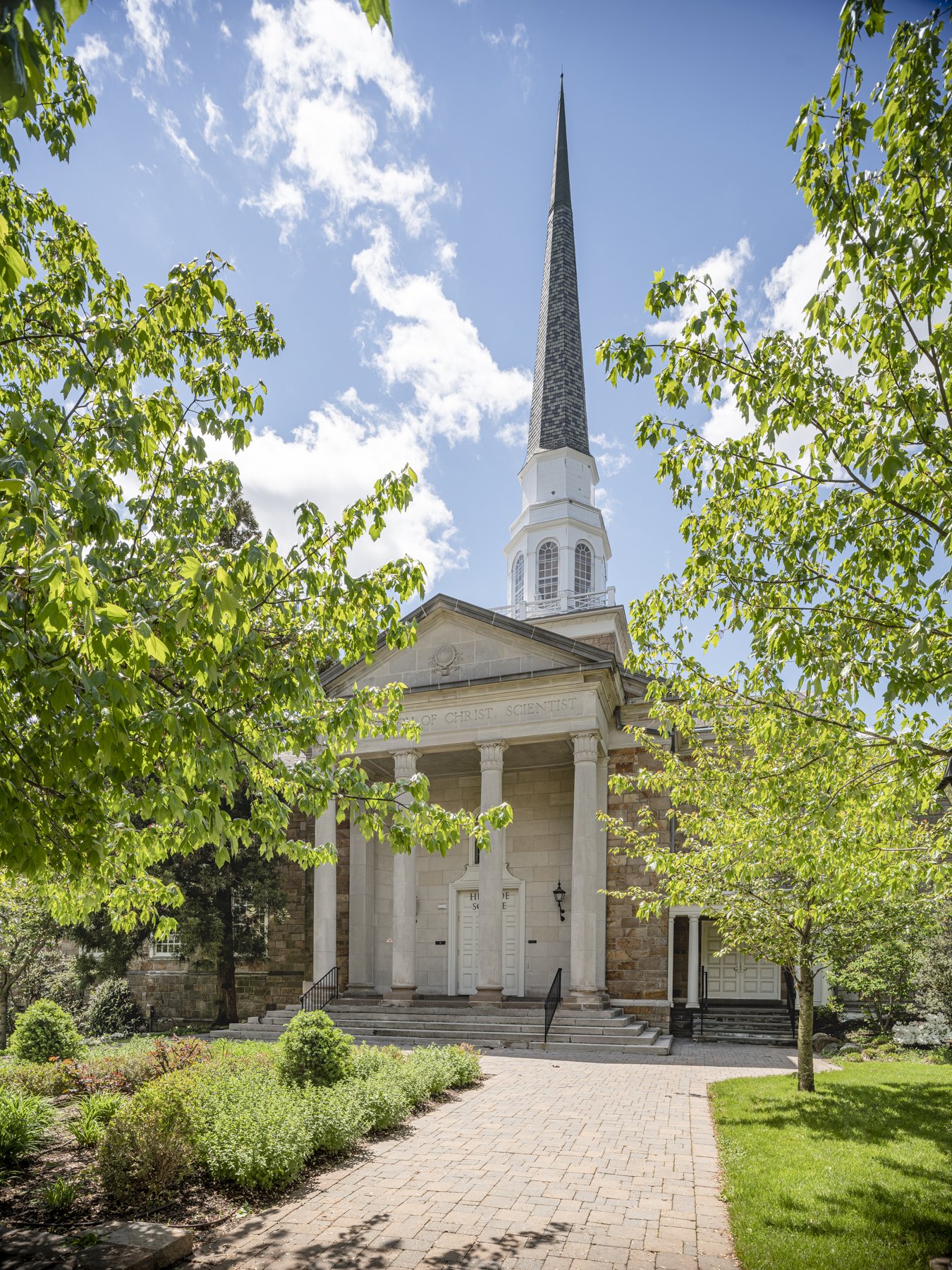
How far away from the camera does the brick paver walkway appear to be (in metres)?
5.61

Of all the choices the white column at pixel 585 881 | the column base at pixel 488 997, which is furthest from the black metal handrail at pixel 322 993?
the white column at pixel 585 881

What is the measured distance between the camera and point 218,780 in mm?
5449

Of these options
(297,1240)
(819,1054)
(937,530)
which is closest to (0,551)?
(297,1240)

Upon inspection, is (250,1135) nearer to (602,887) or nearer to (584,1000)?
(584,1000)

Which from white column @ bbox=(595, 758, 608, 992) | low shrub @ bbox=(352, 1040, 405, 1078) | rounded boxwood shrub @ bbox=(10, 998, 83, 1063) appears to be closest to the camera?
low shrub @ bbox=(352, 1040, 405, 1078)

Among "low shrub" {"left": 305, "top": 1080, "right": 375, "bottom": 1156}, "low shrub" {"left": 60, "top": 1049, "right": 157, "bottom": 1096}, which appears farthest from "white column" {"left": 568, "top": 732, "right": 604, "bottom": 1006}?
"low shrub" {"left": 305, "top": 1080, "right": 375, "bottom": 1156}

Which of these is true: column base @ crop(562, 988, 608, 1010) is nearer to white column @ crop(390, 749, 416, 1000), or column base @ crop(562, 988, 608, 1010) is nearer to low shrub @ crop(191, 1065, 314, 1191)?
white column @ crop(390, 749, 416, 1000)

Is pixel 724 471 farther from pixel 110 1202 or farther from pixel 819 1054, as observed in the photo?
pixel 819 1054

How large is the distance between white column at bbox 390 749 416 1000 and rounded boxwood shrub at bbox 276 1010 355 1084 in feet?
31.3

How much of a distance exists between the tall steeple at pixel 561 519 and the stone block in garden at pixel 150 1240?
2311cm

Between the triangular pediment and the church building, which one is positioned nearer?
the church building

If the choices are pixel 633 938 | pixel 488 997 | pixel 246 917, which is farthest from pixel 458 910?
pixel 246 917

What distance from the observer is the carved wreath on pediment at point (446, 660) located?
21.6m

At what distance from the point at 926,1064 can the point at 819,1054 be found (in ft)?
9.50
